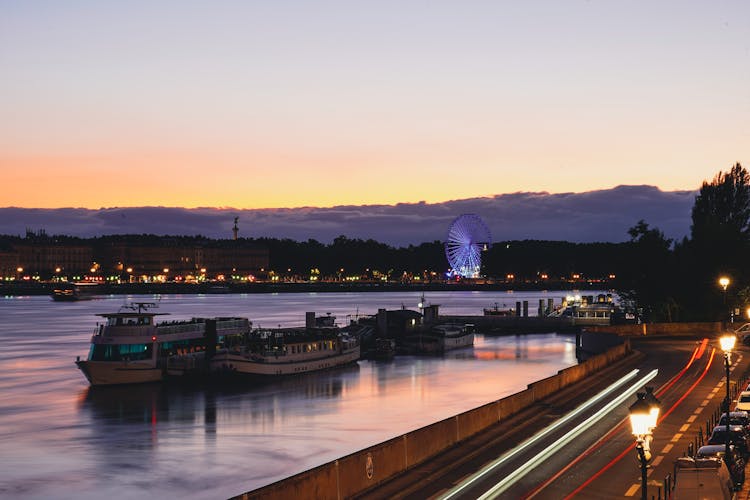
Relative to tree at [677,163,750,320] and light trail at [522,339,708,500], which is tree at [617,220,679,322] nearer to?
tree at [677,163,750,320]

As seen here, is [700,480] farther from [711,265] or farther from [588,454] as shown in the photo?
[711,265]

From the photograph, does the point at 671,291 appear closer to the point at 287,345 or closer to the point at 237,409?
the point at 287,345

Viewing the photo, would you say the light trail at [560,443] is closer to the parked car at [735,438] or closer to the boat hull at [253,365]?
the parked car at [735,438]

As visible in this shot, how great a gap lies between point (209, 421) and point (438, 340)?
2212 inches

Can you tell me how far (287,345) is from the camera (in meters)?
89.9

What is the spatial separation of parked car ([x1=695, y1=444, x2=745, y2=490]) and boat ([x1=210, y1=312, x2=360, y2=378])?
59.7 m

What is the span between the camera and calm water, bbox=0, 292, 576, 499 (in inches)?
1839

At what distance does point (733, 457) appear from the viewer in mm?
27656

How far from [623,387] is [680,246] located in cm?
6643

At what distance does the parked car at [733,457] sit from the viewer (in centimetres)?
2665

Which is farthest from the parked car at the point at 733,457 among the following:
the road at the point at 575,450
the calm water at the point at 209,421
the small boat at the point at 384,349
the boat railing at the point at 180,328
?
the small boat at the point at 384,349

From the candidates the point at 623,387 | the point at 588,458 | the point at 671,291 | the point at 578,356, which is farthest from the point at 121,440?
the point at 671,291

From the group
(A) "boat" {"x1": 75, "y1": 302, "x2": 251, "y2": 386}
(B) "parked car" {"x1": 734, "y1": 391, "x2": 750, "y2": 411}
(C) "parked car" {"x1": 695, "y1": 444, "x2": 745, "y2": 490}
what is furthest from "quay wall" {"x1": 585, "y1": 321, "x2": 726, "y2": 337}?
(C) "parked car" {"x1": 695, "y1": 444, "x2": 745, "y2": 490}

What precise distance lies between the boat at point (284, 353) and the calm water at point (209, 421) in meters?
1.71
